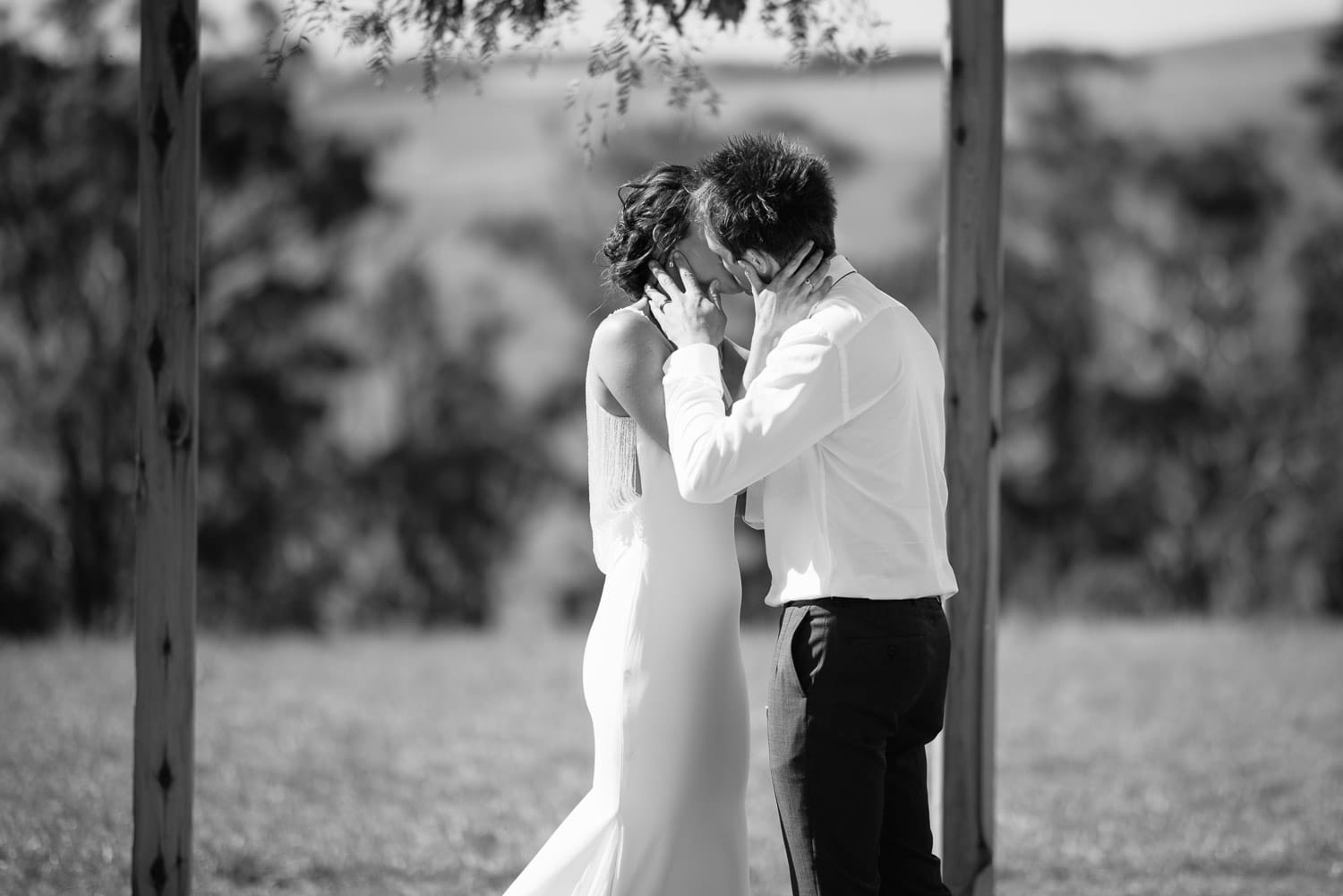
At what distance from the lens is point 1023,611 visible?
16.7 meters

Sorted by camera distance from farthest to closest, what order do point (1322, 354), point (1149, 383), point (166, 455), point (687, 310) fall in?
point (1149, 383) < point (1322, 354) < point (166, 455) < point (687, 310)

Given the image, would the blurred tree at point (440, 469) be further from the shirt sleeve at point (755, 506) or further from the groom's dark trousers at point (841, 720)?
the groom's dark trousers at point (841, 720)

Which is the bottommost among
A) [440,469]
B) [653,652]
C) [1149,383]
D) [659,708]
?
[440,469]

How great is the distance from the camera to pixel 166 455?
3617 millimetres

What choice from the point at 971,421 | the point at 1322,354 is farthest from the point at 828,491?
the point at 1322,354

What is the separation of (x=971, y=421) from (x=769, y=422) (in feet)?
3.83

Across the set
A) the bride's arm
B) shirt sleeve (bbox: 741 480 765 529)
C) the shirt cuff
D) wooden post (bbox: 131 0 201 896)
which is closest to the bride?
the bride's arm

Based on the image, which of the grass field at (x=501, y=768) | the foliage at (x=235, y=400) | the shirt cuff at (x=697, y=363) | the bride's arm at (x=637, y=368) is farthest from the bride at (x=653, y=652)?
the foliage at (x=235, y=400)

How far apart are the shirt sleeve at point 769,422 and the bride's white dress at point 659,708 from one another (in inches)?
23.1

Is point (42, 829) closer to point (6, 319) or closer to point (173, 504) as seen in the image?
point (173, 504)

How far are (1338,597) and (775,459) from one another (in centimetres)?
1559

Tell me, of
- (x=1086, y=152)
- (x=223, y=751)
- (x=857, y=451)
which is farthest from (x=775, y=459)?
(x=1086, y=152)

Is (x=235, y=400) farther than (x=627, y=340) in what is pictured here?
Yes

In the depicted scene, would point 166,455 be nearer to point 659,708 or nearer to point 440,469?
point 659,708
